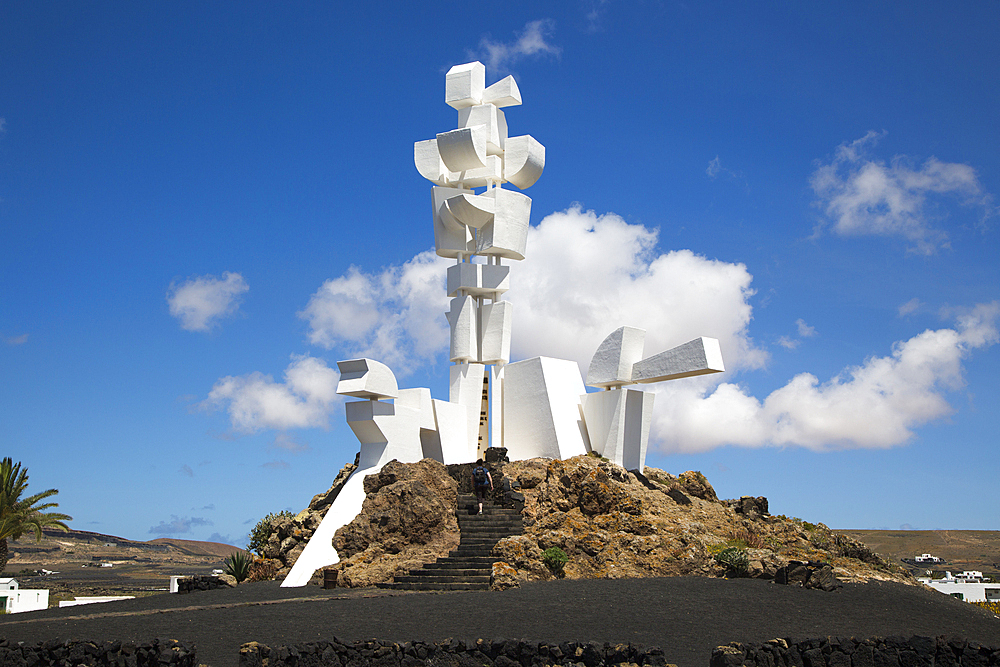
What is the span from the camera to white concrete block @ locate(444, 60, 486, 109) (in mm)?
25422

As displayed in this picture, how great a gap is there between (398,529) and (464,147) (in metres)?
10.8

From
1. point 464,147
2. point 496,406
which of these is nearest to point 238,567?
point 496,406

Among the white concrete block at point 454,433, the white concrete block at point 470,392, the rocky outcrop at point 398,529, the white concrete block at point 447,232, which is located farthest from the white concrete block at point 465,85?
the rocky outcrop at point 398,529

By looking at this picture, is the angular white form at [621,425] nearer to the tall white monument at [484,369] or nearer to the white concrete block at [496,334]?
the tall white monument at [484,369]

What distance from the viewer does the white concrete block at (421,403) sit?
22.5m

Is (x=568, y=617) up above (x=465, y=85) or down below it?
below

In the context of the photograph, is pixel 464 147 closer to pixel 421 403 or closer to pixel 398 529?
pixel 421 403

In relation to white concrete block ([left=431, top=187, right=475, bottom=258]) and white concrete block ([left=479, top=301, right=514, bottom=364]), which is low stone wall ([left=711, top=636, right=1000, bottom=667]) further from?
white concrete block ([left=431, top=187, right=475, bottom=258])

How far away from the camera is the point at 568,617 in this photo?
42.8 ft

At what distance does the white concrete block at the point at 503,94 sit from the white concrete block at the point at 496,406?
794 centimetres

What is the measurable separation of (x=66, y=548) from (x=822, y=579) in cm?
9294

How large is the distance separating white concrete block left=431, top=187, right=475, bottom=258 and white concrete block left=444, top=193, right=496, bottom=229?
37 cm

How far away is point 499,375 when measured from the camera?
24.5 metres

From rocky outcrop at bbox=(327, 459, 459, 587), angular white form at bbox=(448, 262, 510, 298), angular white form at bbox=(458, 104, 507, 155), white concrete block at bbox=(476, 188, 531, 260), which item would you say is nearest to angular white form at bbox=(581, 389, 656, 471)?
angular white form at bbox=(448, 262, 510, 298)
